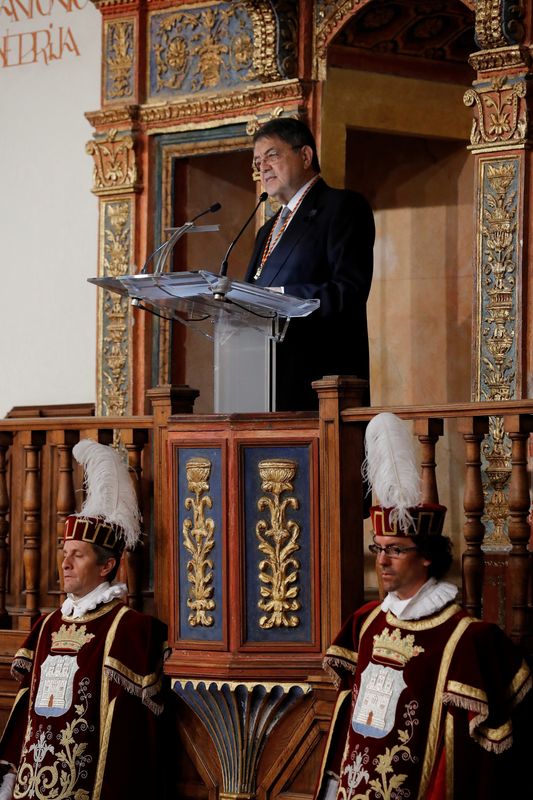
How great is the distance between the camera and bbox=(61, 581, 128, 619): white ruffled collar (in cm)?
557

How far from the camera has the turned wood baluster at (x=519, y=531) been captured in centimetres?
491

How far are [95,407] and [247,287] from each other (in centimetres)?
322

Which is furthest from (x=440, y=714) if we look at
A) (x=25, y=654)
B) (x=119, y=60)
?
(x=119, y=60)

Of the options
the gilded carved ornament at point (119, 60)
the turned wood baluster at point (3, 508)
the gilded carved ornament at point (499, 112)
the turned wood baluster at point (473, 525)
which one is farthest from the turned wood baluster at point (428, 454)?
the gilded carved ornament at point (119, 60)

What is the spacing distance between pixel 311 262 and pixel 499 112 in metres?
1.48

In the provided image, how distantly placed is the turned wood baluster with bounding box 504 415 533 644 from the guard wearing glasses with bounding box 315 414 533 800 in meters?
0.20

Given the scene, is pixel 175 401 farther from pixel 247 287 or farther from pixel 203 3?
pixel 203 3

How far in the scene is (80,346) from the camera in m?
8.28

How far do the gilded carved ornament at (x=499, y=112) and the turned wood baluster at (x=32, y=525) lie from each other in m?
2.24

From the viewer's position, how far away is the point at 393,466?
193 inches

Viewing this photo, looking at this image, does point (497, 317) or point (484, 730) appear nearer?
point (484, 730)

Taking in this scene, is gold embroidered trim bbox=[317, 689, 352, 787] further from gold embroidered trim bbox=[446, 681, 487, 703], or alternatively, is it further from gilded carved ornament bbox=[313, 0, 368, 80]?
gilded carved ornament bbox=[313, 0, 368, 80]

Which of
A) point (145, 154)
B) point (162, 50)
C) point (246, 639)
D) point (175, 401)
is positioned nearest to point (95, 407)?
point (145, 154)

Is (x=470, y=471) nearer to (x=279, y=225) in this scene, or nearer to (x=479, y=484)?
(x=479, y=484)
